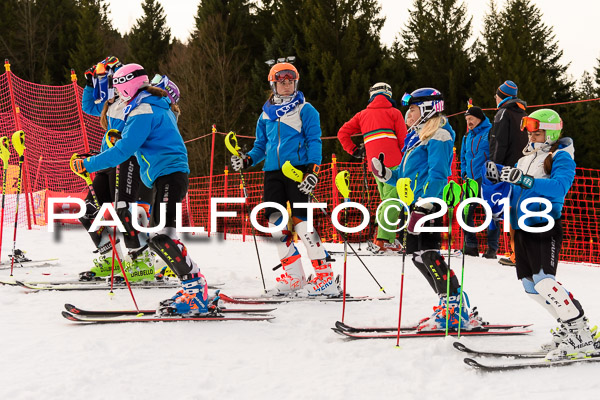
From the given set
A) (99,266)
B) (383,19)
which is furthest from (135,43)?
(99,266)

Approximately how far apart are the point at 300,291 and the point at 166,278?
4.57ft

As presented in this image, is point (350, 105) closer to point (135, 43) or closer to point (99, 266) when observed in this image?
point (135, 43)

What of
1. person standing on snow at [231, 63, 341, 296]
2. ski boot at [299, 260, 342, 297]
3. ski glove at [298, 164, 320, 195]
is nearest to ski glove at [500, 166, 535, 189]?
ski glove at [298, 164, 320, 195]

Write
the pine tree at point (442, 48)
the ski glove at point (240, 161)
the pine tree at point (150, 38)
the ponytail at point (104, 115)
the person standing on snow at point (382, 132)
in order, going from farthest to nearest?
the pine tree at point (150, 38) → the pine tree at point (442, 48) → the person standing on snow at point (382, 132) → the ponytail at point (104, 115) → the ski glove at point (240, 161)

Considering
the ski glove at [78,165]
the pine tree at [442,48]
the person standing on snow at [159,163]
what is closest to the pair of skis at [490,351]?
the person standing on snow at [159,163]

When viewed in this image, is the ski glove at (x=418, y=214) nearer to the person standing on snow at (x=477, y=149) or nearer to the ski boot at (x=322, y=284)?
the ski boot at (x=322, y=284)

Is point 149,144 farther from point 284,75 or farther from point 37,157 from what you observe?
point 37,157

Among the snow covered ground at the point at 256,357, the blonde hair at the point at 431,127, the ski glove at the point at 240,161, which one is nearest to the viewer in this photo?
the snow covered ground at the point at 256,357

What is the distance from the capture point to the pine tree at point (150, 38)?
2767cm

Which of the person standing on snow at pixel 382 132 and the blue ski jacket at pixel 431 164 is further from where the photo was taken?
the person standing on snow at pixel 382 132

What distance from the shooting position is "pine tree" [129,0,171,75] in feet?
90.8

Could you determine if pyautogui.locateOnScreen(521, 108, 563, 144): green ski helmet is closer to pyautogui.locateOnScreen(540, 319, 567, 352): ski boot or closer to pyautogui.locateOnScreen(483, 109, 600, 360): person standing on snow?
pyautogui.locateOnScreen(483, 109, 600, 360): person standing on snow

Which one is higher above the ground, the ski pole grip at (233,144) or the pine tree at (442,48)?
the pine tree at (442,48)

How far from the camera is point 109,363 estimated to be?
2990 millimetres
